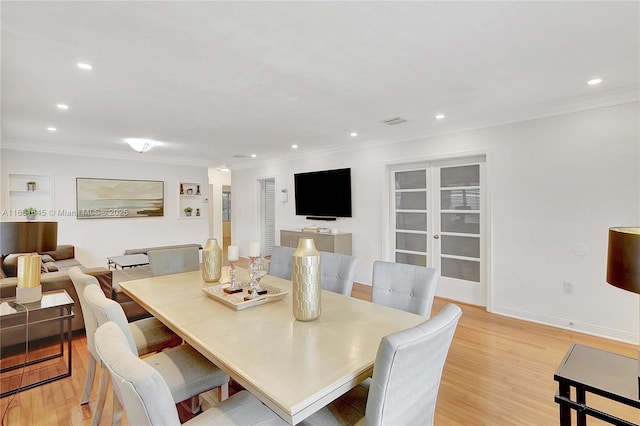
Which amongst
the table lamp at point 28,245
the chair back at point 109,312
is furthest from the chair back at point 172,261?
the chair back at point 109,312

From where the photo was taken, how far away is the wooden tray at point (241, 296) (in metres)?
1.86

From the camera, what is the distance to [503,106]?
344 cm

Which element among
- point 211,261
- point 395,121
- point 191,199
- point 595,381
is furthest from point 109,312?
point 191,199

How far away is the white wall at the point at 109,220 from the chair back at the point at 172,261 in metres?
3.92

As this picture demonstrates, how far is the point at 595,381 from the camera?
127cm

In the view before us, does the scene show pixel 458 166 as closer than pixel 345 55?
No

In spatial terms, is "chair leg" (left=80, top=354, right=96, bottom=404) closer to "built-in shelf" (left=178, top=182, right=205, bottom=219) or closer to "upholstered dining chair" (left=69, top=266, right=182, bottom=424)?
"upholstered dining chair" (left=69, top=266, right=182, bottom=424)

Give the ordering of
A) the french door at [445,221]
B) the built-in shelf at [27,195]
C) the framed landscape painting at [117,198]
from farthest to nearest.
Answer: the framed landscape painting at [117,198] < the built-in shelf at [27,195] < the french door at [445,221]

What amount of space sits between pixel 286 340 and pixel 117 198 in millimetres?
6338

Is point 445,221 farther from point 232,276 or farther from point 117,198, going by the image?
point 117,198

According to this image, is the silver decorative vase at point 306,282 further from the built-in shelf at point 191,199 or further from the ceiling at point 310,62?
the built-in shelf at point 191,199

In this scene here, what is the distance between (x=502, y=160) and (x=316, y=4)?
10.5 ft

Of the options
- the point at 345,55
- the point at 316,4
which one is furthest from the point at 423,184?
the point at 316,4

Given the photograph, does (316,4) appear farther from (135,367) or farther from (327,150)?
(327,150)
